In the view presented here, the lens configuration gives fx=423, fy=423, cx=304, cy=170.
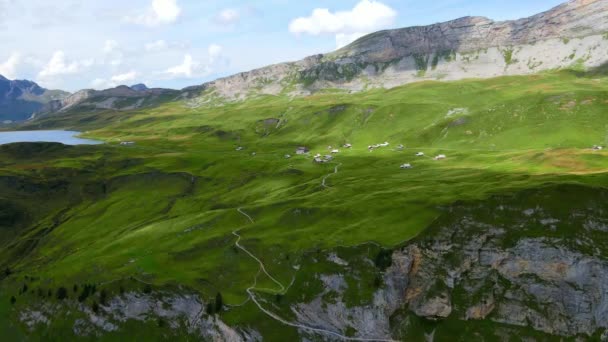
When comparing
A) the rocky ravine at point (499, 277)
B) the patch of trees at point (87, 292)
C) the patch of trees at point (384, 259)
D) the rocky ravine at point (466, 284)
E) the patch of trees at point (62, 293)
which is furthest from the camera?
the patch of trees at point (62, 293)

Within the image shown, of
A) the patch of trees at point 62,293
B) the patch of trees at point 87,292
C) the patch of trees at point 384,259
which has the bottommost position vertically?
the patch of trees at point 62,293

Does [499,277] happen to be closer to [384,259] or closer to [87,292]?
[384,259]

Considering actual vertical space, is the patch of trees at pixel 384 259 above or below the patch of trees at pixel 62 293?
above

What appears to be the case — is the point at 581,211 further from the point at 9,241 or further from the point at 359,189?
the point at 9,241

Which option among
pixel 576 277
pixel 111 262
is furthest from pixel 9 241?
pixel 576 277

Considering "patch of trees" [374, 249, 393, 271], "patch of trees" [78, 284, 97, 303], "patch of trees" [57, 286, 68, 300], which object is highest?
"patch of trees" [374, 249, 393, 271]

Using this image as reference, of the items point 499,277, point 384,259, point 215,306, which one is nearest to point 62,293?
point 215,306

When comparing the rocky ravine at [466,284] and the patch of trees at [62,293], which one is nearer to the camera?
the rocky ravine at [466,284]

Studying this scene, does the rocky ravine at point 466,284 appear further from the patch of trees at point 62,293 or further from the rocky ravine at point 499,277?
the patch of trees at point 62,293

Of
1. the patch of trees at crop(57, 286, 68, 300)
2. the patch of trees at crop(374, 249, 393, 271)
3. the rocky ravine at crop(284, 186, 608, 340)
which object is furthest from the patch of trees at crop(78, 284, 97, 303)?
the patch of trees at crop(374, 249, 393, 271)

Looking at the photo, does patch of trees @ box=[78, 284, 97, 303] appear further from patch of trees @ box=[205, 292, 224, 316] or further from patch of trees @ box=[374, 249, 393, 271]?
patch of trees @ box=[374, 249, 393, 271]

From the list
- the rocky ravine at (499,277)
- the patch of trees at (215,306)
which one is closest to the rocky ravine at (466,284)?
the rocky ravine at (499,277)
